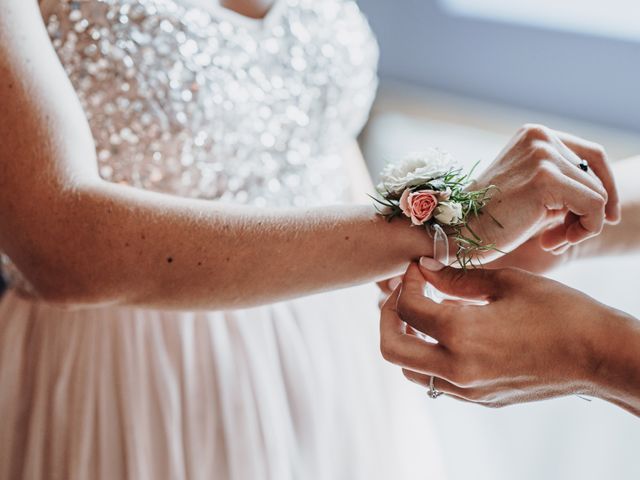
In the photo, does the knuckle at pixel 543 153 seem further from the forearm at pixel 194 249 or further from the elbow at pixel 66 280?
the elbow at pixel 66 280

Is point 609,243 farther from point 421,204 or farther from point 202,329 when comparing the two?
point 202,329

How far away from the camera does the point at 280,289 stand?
0.80 metres

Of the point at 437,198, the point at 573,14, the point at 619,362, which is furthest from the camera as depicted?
the point at 573,14

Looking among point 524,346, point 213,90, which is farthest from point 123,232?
point 524,346

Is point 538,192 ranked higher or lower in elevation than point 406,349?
higher

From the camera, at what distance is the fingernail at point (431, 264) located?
80 cm

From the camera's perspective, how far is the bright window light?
150 centimetres

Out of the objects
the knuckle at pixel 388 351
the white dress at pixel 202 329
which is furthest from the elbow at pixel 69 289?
the knuckle at pixel 388 351

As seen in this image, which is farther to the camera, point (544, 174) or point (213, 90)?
point (213, 90)

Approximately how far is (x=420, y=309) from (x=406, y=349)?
0.14 feet

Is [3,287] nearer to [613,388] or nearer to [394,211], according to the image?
[394,211]

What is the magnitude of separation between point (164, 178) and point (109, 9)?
0.22m

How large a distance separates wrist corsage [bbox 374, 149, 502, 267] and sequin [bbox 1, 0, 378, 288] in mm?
265

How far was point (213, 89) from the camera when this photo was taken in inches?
37.6
